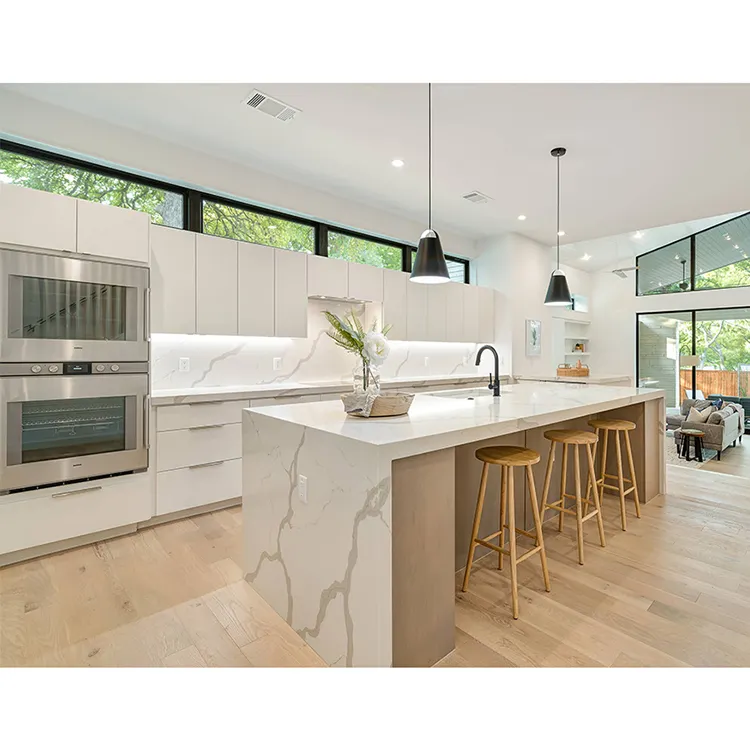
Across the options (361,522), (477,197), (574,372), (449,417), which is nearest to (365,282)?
(477,197)

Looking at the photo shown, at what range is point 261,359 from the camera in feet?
13.9

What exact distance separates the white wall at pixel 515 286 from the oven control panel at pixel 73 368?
15.5ft

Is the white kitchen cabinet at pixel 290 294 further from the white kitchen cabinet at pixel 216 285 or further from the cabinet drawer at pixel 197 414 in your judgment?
the cabinet drawer at pixel 197 414

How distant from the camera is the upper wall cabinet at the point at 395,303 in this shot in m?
4.93

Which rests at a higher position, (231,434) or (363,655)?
(231,434)

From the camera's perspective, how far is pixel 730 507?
11.4ft

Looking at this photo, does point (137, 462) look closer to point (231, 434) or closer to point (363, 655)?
point (231, 434)

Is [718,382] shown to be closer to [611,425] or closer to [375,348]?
[611,425]

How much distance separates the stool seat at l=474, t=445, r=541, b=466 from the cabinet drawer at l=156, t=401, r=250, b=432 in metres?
1.78

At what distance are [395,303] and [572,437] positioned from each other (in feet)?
9.21

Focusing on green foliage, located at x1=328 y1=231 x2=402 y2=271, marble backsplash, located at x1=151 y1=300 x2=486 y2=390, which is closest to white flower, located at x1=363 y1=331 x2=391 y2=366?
marble backsplash, located at x1=151 y1=300 x2=486 y2=390
